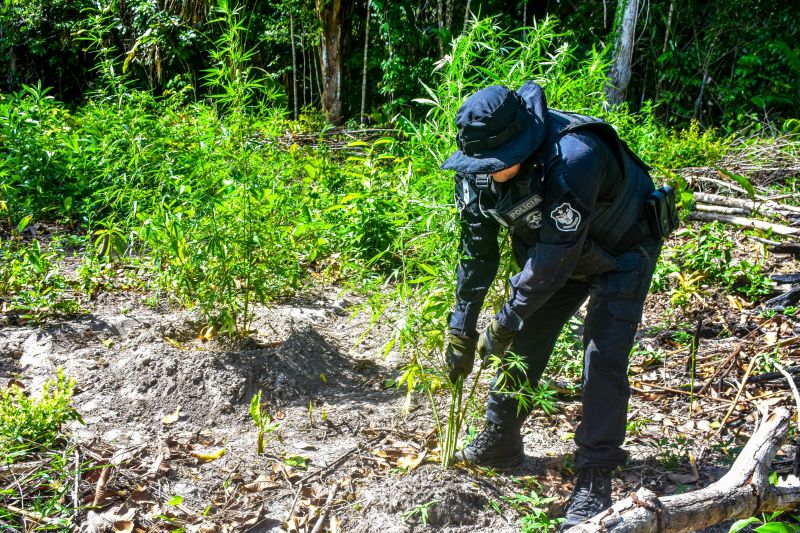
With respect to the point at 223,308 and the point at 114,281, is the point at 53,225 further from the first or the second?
the point at 223,308

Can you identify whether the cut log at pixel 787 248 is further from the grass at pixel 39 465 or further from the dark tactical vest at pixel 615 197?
the grass at pixel 39 465

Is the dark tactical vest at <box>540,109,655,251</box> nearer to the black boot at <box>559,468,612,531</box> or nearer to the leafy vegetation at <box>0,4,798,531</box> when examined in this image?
the leafy vegetation at <box>0,4,798,531</box>

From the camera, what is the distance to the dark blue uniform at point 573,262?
2752 millimetres

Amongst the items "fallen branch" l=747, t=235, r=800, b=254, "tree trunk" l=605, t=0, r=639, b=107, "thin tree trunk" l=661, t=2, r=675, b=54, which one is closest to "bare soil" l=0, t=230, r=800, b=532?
"fallen branch" l=747, t=235, r=800, b=254

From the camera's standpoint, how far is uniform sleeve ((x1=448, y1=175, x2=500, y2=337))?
9.87 feet

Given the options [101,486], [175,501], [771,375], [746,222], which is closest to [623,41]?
[746,222]

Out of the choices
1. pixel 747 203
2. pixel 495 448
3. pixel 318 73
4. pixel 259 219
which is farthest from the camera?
pixel 318 73

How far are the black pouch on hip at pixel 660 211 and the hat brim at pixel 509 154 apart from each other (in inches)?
24.5

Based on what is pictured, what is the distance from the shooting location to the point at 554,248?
2754 millimetres

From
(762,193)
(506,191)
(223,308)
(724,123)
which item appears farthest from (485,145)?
(724,123)

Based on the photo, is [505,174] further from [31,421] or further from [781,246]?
[781,246]

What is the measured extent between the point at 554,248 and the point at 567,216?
126mm

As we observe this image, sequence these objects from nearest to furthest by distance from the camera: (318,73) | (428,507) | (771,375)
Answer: (428,507) → (771,375) → (318,73)

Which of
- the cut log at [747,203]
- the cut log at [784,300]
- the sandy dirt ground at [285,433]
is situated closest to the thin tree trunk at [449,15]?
the cut log at [747,203]
